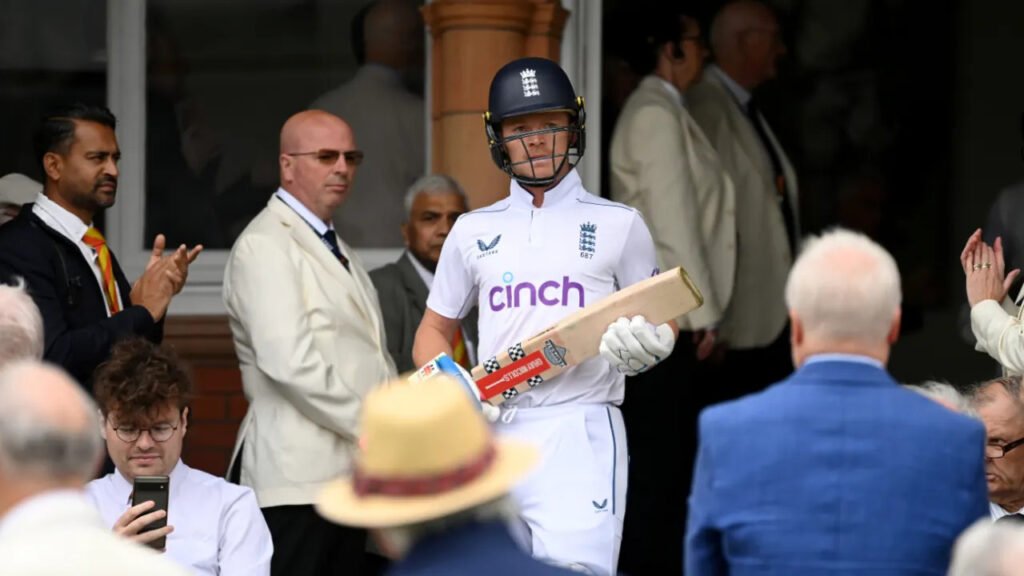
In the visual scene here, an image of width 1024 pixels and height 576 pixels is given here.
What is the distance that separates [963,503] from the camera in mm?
4309

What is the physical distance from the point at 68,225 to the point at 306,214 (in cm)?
83

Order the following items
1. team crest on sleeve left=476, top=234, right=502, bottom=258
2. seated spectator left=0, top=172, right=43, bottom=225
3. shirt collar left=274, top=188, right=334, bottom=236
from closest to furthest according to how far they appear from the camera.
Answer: team crest on sleeve left=476, top=234, right=502, bottom=258 → shirt collar left=274, top=188, right=334, bottom=236 → seated spectator left=0, top=172, right=43, bottom=225

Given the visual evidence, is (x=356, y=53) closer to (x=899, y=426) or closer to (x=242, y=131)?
(x=242, y=131)

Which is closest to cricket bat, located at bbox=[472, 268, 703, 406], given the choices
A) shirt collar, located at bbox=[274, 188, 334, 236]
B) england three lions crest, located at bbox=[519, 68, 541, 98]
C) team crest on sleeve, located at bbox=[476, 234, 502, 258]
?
team crest on sleeve, located at bbox=[476, 234, 502, 258]

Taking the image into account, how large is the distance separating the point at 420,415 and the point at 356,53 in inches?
224

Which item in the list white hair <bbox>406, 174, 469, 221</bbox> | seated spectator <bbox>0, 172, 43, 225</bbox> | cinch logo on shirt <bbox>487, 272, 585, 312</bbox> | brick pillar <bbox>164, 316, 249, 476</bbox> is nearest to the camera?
cinch logo on shirt <bbox>487, 272, 585, 312</bbox>

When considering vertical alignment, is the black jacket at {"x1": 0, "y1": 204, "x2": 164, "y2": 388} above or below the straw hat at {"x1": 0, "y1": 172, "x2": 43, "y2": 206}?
below

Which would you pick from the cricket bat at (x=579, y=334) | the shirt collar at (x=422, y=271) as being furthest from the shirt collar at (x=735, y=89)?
the cricket bat at (x=579, y=334)

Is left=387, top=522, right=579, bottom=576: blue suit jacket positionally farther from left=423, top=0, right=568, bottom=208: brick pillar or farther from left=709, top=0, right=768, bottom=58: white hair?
left=709, top=0, right=768, bottom=58: white hair

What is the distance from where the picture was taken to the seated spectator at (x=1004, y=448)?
583 cm

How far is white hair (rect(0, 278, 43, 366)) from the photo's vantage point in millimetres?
5172

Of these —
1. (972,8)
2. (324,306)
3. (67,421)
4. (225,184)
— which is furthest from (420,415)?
(972,8)

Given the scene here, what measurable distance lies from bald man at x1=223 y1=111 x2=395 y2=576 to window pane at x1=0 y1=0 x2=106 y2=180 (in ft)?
6.39

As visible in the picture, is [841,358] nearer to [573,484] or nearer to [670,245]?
[573,484]
